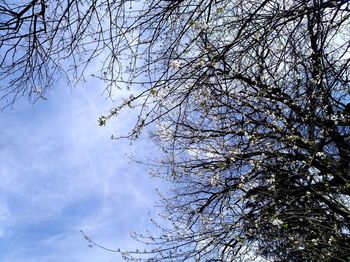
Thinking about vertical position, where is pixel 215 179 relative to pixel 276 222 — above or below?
above

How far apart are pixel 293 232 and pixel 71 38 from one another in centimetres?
381

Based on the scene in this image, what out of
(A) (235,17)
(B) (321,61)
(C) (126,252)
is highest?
(A) (235,17)

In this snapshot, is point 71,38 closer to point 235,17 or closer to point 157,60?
point 157,60

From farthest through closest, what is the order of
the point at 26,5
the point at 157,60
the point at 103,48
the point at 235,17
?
the point at 235,17, the point at 157,60, the point at 103,48, the point at 26,5

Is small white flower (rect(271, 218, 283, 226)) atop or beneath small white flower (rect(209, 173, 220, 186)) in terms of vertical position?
beneath

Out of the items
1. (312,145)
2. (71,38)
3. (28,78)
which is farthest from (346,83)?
(28,78)

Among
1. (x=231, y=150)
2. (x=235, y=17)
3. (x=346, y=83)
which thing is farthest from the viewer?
(x=231, y=150)

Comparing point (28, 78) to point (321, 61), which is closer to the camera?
point (28, 78)

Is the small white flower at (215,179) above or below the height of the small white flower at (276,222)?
above

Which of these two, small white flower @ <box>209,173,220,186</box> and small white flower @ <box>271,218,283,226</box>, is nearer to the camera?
small white flower @ <box>271,218,283,226</box>

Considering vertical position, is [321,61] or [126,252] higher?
[321,61]

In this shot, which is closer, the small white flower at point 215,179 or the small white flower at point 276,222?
the small white flower at point 276,222

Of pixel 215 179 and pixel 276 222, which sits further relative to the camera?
pixel 215 179

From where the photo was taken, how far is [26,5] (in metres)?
3.19
